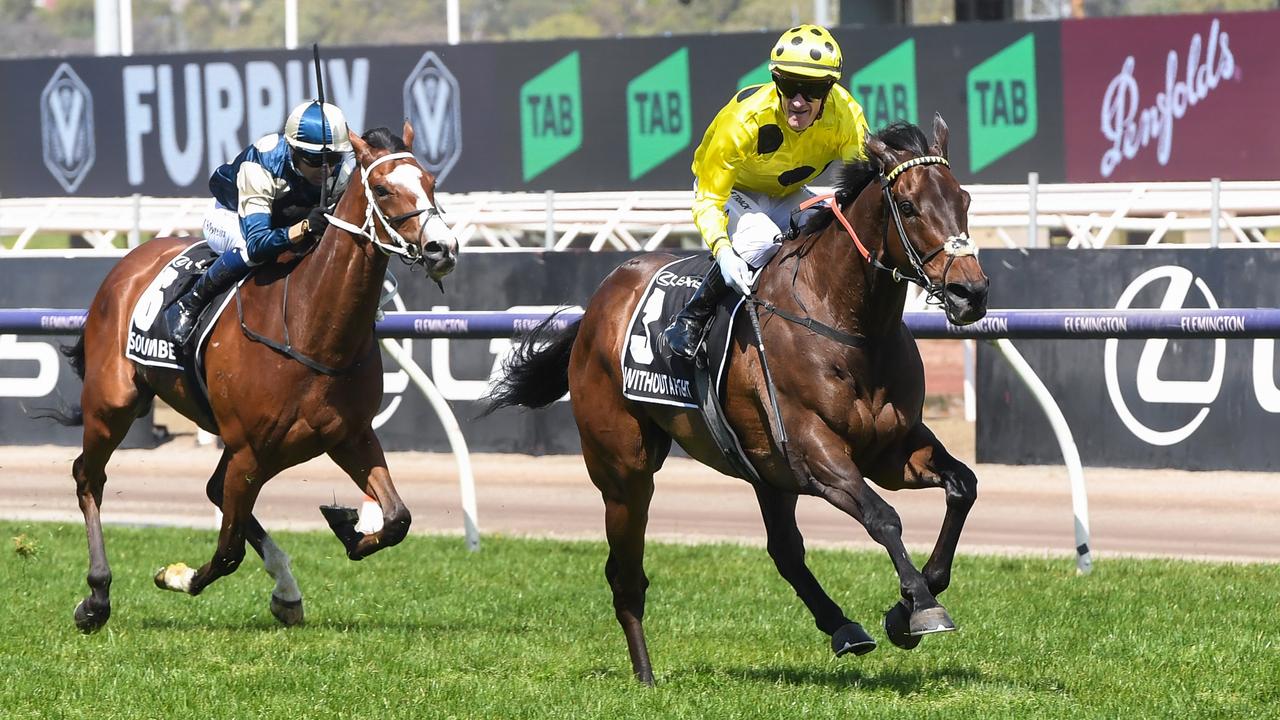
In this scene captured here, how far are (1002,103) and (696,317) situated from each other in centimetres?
1022

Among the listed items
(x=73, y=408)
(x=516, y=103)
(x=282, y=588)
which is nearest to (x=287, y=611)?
(x=282, y=588)

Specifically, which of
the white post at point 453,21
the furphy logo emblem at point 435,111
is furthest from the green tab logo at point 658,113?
the white post at point 453,21

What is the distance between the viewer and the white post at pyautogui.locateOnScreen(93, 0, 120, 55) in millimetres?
18703

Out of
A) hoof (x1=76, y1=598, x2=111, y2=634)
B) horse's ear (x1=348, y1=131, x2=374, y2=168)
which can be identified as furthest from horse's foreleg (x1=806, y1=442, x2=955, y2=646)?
hoof (x1=76, y1=598, x2=111, y2=634)

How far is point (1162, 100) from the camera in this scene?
15.3m

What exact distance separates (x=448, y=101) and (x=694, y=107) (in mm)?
2427

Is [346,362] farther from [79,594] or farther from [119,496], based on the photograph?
[119,496]

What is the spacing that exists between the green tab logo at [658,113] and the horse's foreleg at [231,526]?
32.1 ft

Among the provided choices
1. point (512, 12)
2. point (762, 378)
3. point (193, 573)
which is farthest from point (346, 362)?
point (512, 12)

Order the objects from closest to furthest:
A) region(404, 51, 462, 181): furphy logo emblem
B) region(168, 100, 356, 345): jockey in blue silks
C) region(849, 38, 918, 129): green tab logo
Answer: region(168, 100, 356, 345): jockey in blue silks → region(849, 38, 918, 129): green tab logo → region(404, 51, 462, 181): furphy logo emblem

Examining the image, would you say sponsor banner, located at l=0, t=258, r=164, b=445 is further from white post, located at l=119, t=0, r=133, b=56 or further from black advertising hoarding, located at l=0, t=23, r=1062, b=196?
white post, located at l=119, t=0, r=133, b=56

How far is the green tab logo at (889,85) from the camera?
15.9 metres

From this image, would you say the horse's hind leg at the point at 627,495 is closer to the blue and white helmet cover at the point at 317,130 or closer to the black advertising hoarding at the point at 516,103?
the blue and white helmet cover at the point at 317,130

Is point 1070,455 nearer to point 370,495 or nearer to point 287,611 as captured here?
point 370,495
